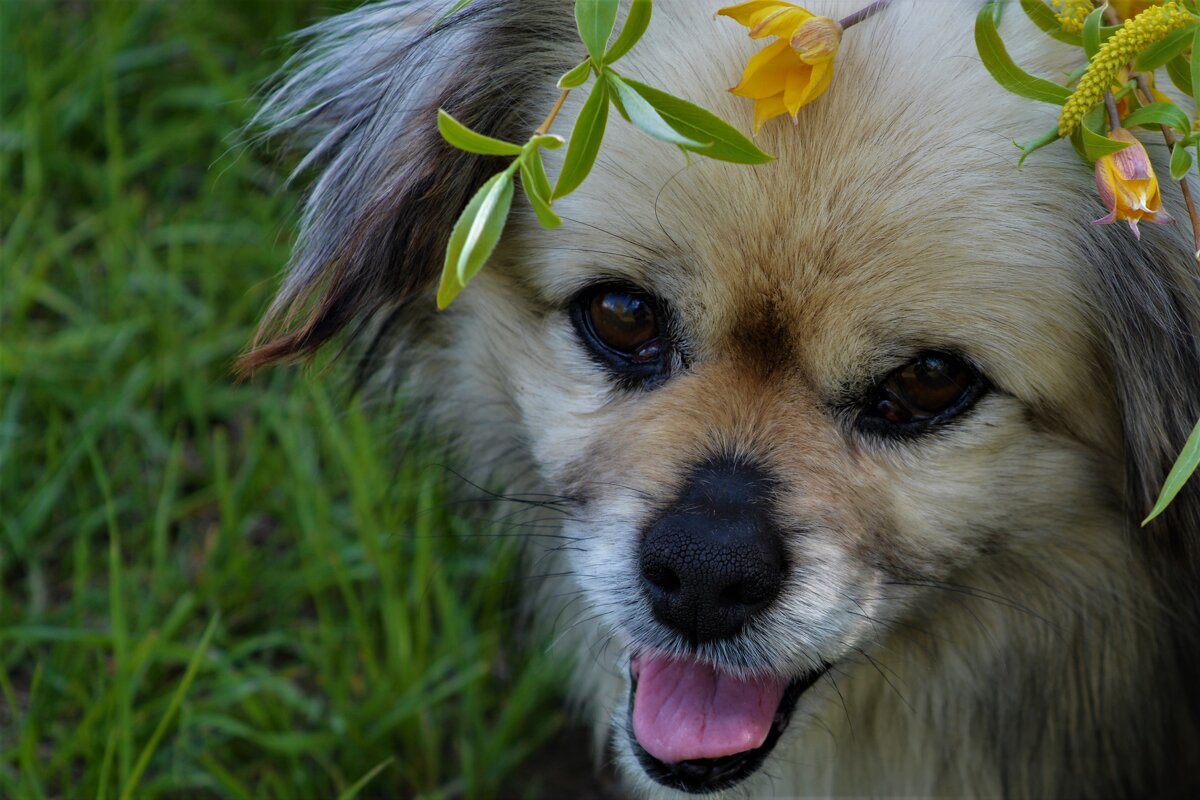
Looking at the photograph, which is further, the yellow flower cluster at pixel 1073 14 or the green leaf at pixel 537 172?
the yellow flower cluster at pixel 1073 14

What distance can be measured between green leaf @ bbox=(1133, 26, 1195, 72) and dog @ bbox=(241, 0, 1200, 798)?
9.5 inches

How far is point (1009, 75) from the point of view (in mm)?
1566

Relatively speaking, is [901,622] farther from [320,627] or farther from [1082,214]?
[320,627]

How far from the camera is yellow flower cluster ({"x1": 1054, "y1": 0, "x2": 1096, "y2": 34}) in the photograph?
1.63 meters

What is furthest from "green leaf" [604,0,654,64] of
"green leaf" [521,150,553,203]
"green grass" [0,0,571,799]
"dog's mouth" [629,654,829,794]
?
"green grass" [0,0,571,799]

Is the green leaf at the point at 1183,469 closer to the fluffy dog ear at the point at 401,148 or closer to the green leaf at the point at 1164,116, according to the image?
the green leaf at the point at 1164,116

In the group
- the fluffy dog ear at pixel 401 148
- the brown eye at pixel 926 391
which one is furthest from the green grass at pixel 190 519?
the brown eye at pixel 926 391

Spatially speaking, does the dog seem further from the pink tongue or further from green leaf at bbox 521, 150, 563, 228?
green leaf at bbox 521, 150, 563, 228

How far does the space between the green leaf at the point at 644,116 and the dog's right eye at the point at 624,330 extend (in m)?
0.52

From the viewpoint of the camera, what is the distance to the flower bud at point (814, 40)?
5.29 feet

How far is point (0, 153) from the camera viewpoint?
3.22 metres

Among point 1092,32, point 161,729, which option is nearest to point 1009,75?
point 1092,32

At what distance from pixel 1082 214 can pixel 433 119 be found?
92 cm

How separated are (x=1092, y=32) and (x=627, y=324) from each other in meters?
0.74
